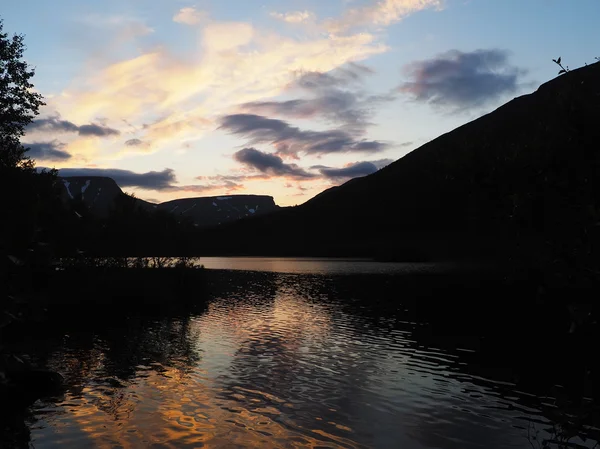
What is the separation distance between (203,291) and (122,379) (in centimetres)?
4524

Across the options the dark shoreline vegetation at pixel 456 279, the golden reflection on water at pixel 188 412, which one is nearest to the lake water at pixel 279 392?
the golden reflection on water at pixel 188 412

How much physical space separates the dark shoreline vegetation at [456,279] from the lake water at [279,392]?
2.35 metres

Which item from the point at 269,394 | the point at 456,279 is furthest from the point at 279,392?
the point at 456,279

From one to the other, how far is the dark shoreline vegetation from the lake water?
2.35 metres

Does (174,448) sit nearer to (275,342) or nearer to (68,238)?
(275,342)

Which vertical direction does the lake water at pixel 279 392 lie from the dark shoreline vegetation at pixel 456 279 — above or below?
below

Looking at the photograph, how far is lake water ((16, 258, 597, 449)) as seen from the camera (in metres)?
19.5

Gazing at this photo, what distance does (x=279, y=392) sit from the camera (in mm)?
25578

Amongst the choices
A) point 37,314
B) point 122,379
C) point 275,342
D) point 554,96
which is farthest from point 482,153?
point 275,342

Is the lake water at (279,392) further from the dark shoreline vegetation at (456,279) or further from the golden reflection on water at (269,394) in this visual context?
the dark shoreline vegetation at (456,279)

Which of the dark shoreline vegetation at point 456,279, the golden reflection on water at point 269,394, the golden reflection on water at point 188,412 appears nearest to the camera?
the dark shoreline vegetation at point 456,279

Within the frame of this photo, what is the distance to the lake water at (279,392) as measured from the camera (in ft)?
63.9

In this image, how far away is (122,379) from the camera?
2820 cm

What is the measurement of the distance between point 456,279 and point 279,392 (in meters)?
86.1
